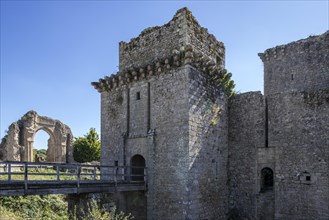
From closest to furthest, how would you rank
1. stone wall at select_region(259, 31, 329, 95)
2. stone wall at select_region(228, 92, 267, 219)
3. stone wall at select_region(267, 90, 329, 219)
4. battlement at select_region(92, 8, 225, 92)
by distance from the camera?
stone wall at select_region(267, 90, 329, 219)
battlement at select_region(92, 8, 225, 92)
stone wall at select_region(228, 92, 267, 219)
stone wall at select_region(259, 31, 329, 95)

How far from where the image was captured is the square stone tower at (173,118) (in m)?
11.9

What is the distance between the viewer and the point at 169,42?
13273mm

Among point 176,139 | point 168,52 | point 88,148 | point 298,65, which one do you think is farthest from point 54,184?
point 88,148

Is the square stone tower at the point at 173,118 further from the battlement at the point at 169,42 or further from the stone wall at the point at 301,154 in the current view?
the stone wall at the point at 301,154

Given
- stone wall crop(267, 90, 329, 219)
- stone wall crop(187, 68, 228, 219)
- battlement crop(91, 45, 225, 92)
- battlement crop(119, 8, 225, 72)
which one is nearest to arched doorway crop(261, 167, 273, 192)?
stone wall crop(267, 90, 329, 219)

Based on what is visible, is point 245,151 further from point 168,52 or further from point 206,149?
point 168,52

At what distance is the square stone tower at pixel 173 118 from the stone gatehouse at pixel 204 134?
0.04m

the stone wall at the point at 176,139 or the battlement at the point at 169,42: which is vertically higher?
the battlement at the point at 169,42

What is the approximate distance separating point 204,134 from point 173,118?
164 cm

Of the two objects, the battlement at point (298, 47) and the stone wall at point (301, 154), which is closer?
the stone wall at point (301, 154)

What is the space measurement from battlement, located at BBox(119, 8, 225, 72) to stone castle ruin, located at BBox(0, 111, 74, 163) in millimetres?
17690

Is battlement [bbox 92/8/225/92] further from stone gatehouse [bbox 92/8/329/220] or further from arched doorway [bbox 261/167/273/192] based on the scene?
arched doorway [bbox 261/167/273/192]

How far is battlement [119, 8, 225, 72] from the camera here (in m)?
12.9

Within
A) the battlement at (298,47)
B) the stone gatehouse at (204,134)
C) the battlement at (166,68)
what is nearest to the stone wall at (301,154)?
the stone gatehouse at (204,134)
